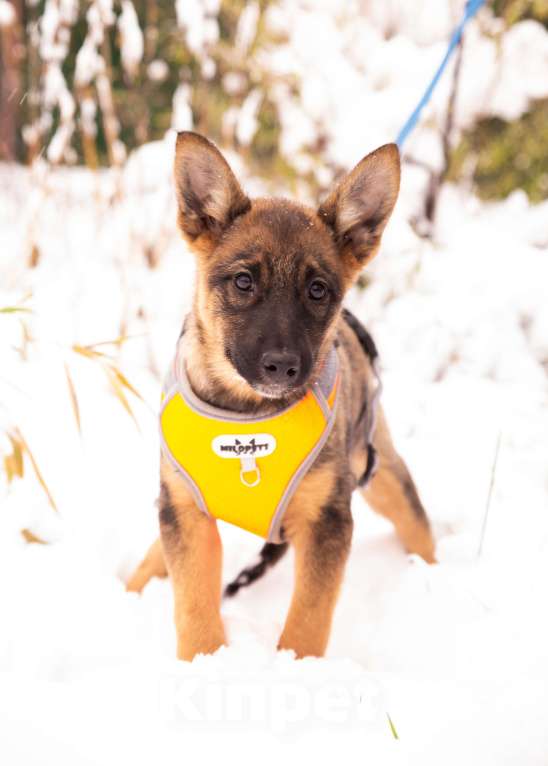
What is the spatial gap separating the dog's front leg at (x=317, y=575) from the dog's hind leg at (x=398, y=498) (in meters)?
0.69

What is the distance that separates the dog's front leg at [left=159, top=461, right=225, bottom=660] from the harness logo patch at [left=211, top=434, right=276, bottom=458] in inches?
8.3

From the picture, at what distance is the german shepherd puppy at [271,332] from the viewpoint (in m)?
2.33

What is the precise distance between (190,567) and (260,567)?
62 centimetres

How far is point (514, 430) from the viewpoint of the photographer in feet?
14.4

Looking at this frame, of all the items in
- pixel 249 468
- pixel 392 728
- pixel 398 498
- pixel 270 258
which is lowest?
pixel 398 498

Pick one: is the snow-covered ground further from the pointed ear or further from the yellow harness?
the pointed ear

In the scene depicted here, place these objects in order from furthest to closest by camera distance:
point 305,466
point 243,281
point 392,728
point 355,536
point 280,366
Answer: point 355,536 → point 243,281 → point 305,466 → point 280,366 → point 392,728

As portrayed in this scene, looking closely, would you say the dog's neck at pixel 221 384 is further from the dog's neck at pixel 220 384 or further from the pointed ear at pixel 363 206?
the pointed ear at pixel 363 206

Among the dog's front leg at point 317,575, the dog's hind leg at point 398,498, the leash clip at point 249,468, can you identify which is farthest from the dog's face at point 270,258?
the dog's hind leg at point 398,498

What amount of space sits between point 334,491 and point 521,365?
Answer: 3.23 metres

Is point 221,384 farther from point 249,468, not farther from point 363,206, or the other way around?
point 363,206

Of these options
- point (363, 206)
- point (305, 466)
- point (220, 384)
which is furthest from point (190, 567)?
point (363, 206)

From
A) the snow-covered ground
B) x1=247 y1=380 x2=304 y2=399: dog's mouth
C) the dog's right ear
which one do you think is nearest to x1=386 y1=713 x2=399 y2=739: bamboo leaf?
the snow-covered ground

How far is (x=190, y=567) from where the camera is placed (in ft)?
7.89
